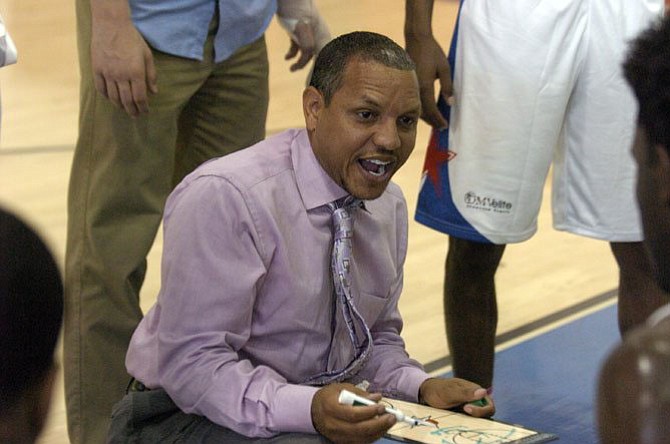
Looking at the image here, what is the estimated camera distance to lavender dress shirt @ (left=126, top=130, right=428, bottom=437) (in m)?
2.42

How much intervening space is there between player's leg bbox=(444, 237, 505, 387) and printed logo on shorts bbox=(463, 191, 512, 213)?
0.15m

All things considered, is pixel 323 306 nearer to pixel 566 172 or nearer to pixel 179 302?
pixel 179 302

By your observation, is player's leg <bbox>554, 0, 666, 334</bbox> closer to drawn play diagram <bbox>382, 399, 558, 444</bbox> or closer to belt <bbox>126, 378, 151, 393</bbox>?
drawn play diagram <bbox>382, 399, 558, 444</bbox>

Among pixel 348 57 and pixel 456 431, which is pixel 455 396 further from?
pixel 348 57

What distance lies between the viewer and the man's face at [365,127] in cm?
256

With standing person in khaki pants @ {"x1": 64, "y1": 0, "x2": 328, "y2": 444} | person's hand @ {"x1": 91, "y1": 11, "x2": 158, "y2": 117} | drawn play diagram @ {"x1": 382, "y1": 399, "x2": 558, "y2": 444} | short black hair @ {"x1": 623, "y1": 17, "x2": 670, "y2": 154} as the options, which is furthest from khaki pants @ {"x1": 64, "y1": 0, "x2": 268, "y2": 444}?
short black hair @ {"x1": 623, "y1": 17, "x2": 670, "y2": 154}

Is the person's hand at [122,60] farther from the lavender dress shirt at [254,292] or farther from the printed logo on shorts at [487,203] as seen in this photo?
the printed logo on shorts at [487,203]

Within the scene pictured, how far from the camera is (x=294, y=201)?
2.55 meters

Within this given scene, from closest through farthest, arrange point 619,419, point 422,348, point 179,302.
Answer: point 619,419 < point 179,302 < point 422,348

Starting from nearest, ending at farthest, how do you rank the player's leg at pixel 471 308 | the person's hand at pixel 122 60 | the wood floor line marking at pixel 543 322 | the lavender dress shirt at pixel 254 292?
the lavender dress shirt at pixel 254 292 → the person's hand at pixel 122 60 → the player's leg at pixel 471 308 → the wood floor line marking at pixel 543 322

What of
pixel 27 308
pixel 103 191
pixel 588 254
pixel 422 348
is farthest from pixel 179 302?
pixel 588 254

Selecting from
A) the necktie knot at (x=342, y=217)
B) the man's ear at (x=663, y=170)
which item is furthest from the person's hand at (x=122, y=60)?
the man's ear at (x=663, y=170)

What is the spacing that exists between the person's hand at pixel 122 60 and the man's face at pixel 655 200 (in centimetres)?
136

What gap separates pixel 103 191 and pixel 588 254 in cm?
226
